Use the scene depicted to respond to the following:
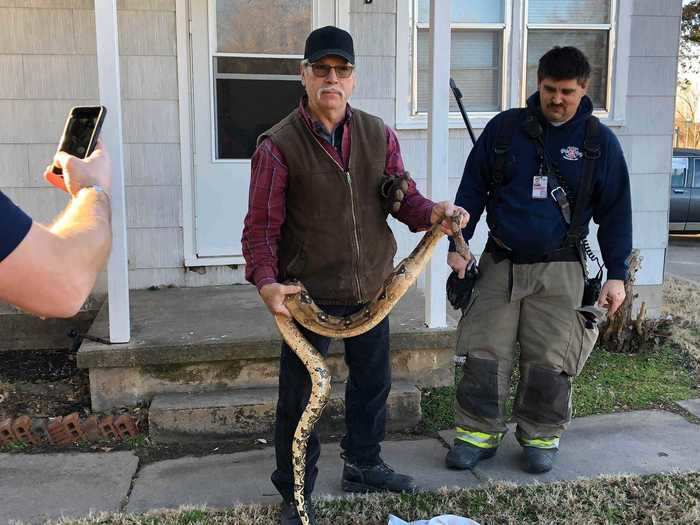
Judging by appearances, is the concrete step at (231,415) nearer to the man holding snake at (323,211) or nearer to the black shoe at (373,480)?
the black shoe at (373,480)

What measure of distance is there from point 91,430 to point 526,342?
2.54m

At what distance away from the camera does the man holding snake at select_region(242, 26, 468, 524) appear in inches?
111

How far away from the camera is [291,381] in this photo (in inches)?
117

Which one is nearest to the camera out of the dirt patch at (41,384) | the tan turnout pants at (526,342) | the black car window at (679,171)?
the tan turnout pants at (526,342)

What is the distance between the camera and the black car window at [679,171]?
46.2 ft

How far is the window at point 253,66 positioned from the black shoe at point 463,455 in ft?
10.1

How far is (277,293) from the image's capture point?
274 centimetres

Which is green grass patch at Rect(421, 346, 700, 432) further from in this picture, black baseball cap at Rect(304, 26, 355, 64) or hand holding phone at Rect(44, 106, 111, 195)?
hand holding phone at Rect(44, 106, 111, 195)

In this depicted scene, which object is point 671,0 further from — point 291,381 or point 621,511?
point 291,381

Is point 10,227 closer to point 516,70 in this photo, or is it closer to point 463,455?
point 463,455

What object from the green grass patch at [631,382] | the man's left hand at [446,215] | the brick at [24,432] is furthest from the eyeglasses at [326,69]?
the green grass patch at [631,382]

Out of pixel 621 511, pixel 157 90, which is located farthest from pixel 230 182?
pixel 621 511

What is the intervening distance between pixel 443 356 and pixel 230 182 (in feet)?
7.52

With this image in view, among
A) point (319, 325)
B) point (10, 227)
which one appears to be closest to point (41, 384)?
point (319, 325)
